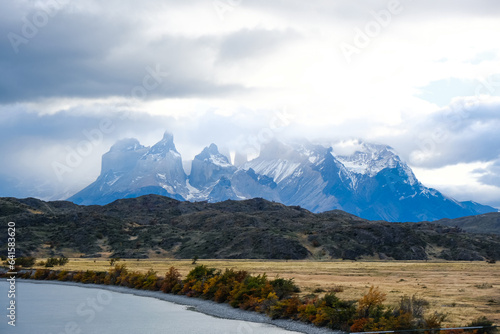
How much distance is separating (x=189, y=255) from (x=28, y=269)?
47559mm

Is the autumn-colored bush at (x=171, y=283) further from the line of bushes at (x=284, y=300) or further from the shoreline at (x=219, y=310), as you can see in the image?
the shoreline at (x=219, y=310)

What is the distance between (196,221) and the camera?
629 ft

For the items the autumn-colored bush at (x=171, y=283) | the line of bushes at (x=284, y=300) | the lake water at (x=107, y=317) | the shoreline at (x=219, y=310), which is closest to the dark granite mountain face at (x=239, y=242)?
the line of bushes at (x=284, y=300)

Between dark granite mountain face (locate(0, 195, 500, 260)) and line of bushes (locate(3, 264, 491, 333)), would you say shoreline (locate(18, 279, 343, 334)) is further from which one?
dark granite mountain face (locate(0, 195, 500, 260))

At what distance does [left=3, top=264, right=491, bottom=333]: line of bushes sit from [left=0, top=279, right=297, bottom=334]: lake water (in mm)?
3020

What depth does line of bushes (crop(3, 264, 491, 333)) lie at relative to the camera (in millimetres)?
30422

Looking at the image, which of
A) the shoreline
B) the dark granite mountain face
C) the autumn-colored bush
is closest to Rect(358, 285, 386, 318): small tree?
the shoreline

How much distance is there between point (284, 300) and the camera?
4116 centimetres

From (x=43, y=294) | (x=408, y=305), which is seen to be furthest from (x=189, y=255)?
(x=408, y=305)

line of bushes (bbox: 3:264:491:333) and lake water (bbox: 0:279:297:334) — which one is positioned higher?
line of bushes (bbox: 3:264:491:333)

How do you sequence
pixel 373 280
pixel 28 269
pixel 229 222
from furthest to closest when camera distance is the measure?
pixel 229 222 < pixel 28 269 < pixel 373 280

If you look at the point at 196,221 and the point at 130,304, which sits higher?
the point at 196,221

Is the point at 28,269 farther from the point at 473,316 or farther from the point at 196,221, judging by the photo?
the point at 196,221

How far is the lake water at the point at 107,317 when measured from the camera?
119ft
